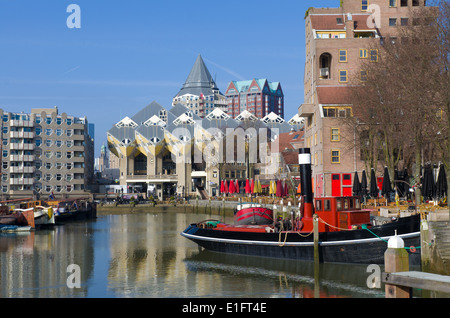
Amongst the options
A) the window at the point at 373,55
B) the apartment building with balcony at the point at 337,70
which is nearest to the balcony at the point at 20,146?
the apartment building with balcony at the point at 337,70

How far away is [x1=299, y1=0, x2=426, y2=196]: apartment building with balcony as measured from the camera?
74.2 m

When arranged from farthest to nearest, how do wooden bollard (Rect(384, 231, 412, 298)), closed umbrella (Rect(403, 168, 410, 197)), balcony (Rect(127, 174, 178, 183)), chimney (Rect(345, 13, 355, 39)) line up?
balcony (Rect(127, 174, 178, 183)), chimney (Rect(345, 13, 355, 39)), closed umbrella (Rect(403, 168, 410, 197)), wooden bollard (Rect(384, 231, 412, 298))

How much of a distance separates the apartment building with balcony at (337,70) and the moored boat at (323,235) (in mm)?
27204

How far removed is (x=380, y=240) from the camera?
37.0m

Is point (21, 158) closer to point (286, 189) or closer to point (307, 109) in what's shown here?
point (286, 189)

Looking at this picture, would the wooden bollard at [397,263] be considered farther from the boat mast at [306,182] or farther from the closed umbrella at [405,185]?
the closed umbrella at [405,185]

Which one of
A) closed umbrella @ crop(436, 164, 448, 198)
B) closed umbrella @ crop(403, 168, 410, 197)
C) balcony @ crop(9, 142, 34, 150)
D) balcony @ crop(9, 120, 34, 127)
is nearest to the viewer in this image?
closed umbrella @ crop(436, 164, 448, 198)

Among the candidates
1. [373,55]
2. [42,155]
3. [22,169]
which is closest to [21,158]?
[22,169]

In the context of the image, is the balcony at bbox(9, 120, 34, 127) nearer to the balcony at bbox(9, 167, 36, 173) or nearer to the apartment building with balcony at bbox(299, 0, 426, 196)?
the balcony at bbox(9, 167, 36, 173)

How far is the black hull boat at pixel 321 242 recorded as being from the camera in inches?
1423

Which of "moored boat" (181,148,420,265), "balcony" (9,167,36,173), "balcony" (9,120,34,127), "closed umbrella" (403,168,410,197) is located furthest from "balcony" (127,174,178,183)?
"moored boat" (181,148,420,265)

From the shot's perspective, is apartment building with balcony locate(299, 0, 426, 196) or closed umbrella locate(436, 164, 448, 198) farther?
apartment building with balcony locate(299, 0, 426, 196)

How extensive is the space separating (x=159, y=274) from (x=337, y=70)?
4683 cm
